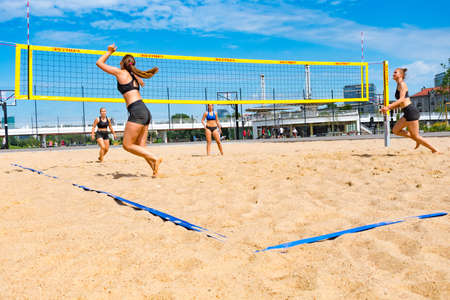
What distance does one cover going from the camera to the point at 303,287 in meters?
1.37

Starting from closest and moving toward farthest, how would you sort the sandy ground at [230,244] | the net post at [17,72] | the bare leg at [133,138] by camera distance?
the sandy ground at [230,244], the bare leg at [133,138], the net post at [17,72]

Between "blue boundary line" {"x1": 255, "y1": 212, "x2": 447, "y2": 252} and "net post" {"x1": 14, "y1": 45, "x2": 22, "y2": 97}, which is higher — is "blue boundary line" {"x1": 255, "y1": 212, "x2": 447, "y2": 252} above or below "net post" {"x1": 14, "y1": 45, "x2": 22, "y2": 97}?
below

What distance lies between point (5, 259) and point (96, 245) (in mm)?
394

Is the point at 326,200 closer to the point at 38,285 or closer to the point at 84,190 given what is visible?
the point at 38,285

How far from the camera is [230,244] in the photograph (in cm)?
181

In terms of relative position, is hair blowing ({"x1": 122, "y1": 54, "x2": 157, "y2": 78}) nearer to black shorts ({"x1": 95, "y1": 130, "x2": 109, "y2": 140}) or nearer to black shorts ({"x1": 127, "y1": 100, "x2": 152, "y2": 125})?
black shorts ({"x1": 127, "y1": 100, "x2": 152, "y2": 125})

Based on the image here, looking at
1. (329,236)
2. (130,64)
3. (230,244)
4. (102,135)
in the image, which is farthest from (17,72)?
(329,236)

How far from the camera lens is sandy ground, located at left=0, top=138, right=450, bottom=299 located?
1.34m

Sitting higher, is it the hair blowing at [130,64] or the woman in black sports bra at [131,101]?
the hair blowing at [130,64]

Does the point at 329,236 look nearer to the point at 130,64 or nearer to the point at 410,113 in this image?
the point at 130,64

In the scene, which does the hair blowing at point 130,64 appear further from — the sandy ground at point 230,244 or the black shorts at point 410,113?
the black shorts at point 410,113

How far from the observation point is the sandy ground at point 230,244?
1.34m

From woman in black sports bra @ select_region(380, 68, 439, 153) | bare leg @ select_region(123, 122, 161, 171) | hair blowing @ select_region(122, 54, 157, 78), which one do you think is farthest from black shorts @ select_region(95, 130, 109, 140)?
woman in black sports bra @ select_region(380, 68, 439, 153)

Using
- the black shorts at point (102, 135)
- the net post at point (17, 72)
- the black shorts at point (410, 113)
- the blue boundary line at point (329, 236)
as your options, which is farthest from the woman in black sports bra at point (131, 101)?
the black shorts at point (410, 113)
